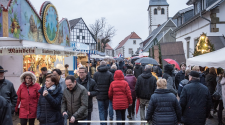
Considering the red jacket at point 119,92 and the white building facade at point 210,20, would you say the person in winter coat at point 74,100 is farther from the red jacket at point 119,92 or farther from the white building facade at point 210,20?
the white building facade at point 210,20

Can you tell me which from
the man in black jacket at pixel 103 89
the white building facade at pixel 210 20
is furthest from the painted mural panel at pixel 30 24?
the white building facade at pixel 210 20

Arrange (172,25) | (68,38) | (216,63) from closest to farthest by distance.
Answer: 1. (216,63)
2. (68,38)
3. (172,25)

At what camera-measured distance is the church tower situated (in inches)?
2327

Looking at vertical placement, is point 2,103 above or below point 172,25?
below

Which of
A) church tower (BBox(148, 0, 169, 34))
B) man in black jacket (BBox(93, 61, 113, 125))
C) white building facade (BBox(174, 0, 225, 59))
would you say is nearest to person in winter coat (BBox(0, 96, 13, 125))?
man in black jacket (BBox(93, 61, 113, 125))

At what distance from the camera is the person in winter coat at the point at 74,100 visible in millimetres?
4160

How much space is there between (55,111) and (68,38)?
15077mm

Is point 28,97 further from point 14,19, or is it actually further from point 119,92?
point 14,19

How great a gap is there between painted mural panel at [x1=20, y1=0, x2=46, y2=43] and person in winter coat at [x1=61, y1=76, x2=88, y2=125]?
787 cm

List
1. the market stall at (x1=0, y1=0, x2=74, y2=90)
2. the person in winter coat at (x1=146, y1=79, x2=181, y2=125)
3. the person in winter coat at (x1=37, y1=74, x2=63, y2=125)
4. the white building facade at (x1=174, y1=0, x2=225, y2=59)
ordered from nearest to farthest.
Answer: the person in winter coat at (x1=146, y1=79, x2=181, y2=125) → the person in winter coat at (x1=37, y1=74, x2=63, y2=125) → the market stall at (x1=0, y1=0, x2=74, y2=90) → the white building facade at (x1=174, y1=0, x2=225, y2=59)

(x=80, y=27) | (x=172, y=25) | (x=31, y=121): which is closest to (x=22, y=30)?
(x=31, y=121)

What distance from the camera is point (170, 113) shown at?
4113 millimetres

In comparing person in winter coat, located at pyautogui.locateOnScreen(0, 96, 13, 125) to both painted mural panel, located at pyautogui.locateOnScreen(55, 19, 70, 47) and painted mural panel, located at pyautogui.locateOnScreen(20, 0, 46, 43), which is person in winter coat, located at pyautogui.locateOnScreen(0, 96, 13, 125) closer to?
painted mural panel, located at pyautogui.locateOnScreen(20, 0, 46, 43)

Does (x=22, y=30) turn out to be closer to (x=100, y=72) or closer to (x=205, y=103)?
Answer: (x=100, y=72)
